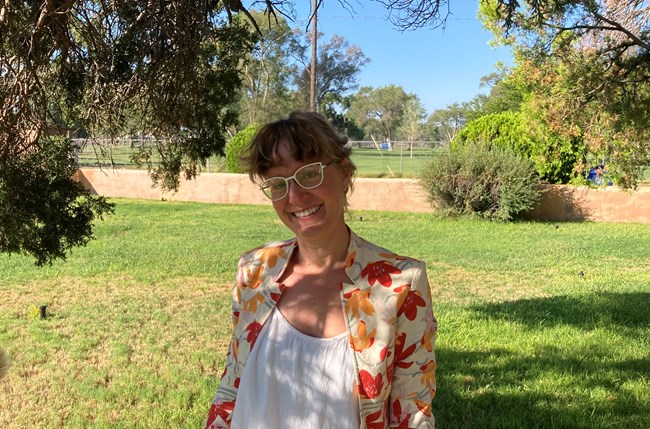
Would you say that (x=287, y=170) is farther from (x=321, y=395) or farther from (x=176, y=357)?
(x=176, y=357)

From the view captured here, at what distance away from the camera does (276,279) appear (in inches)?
69.2

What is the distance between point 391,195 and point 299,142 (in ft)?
47.0

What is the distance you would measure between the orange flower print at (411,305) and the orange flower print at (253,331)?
0.41 metres

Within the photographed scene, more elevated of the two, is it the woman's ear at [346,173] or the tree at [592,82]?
the tree at [592,82]

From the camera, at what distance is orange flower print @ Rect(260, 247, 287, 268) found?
71.3 inches

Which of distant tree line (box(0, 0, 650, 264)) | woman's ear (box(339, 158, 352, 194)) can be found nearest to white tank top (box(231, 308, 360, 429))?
woman's ear (box(339, 158, 352, 194))

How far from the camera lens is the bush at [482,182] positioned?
43.1 ft

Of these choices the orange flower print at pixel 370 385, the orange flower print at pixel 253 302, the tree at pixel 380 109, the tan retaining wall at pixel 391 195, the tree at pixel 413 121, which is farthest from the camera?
the tree at pixel 380 109

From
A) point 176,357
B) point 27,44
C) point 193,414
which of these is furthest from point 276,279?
point 176,357

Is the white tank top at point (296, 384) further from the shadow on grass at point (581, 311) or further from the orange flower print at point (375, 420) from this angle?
the shadow on grass at point (581, 311)

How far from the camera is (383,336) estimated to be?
1540 mm

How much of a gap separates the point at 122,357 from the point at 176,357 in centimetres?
47

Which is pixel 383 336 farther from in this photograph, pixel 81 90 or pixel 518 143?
pixel 518 143

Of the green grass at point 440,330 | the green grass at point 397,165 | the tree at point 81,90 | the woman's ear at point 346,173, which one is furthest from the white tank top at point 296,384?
the green grass at point 397,165
